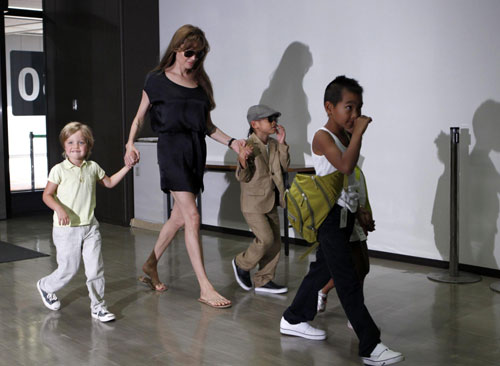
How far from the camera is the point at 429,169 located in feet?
17.3

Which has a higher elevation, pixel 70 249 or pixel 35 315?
pixel 70 249

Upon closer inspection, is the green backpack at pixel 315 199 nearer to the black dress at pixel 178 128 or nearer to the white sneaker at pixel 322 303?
the white sneaker at pixel 322 303

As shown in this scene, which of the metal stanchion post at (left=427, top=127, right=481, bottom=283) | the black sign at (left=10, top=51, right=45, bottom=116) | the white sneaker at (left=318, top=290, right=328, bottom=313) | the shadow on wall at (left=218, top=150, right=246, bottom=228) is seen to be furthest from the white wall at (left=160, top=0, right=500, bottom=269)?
the black sign at (left=10, top=51, right=45, bottom=116)

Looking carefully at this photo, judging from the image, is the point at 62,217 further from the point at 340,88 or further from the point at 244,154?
the point at 340,88

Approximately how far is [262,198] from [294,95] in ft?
6.46

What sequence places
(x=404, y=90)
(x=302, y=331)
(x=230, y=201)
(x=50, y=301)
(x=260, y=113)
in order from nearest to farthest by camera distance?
(x=302, y=331) < (x=50, y=301) < (x=260, y=113) < (x=404, y=90) < (x=230, y=201)

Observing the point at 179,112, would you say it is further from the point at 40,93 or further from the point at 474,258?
the point at 40,93

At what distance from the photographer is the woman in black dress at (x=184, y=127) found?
13.7ft

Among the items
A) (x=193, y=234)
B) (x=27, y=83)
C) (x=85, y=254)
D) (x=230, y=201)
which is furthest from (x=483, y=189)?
(x=27, y=83)

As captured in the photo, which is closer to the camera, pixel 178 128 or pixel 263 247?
pixel 178 128

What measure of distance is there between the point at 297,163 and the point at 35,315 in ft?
9.57

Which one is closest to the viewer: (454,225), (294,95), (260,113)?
(260,113)

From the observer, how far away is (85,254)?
12.7ft

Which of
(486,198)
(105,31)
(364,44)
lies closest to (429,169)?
(486,198)
